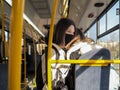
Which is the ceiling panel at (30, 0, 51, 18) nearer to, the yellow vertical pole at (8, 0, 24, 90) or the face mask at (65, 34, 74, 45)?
the face mask at (65, 34, 74, 45)

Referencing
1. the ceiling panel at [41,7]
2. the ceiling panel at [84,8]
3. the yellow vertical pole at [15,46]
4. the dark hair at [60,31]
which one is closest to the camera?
the yellow vertical pole at [15,46]

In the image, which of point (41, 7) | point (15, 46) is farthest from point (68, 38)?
point (41, 7)

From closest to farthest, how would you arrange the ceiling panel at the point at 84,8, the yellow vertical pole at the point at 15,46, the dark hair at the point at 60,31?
1. the yellow vertical pole at the point at 15,46
2. the dark hair at the point at 60,31
3. the ceiling panel at the point at 84,8

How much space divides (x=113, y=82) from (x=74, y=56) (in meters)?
0.24

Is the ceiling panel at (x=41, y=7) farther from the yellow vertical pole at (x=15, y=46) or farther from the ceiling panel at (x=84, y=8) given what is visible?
the yellow vertical pole at (x=15, y=46)

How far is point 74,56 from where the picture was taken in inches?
56.9

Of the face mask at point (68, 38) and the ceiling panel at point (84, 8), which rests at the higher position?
the ceiling panel at point (84, 8)

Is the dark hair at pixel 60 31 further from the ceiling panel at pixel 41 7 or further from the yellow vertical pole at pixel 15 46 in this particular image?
the ceiling panel at pixel 41 7

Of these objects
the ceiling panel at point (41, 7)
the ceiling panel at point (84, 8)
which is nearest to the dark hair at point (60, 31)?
the ceiling panel at point (41, 7)

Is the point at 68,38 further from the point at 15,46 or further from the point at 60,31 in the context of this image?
the point at 15,46

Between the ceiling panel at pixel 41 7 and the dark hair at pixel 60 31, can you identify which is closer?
the dark hair at pixel 60 31

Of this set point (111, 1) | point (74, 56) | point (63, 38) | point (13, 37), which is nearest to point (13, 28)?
point (13, 37)

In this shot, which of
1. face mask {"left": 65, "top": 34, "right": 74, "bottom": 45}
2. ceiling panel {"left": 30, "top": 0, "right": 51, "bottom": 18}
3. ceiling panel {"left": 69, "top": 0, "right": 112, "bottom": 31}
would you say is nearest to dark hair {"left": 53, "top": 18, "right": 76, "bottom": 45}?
face mask {"left": 65, "top": 34, "right": 74, "bottom": 45}

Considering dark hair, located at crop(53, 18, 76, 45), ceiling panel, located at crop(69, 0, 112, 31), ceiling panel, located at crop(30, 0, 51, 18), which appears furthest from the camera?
ceiling panel, located at crop(69, 0, 112, 31)
